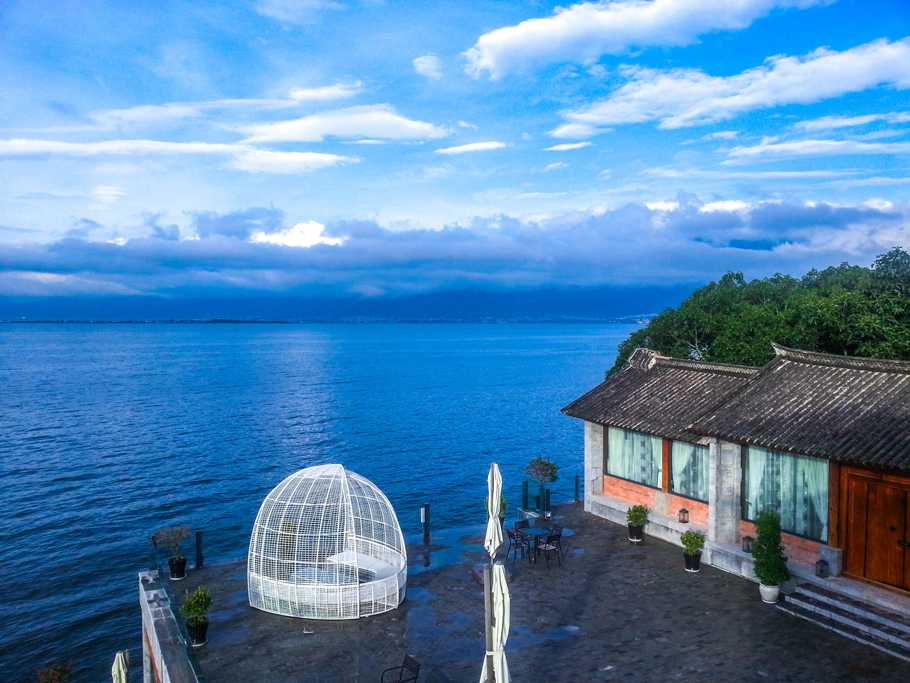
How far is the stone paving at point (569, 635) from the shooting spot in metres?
13.3

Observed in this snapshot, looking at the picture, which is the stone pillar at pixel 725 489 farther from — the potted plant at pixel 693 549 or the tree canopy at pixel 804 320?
the tree canopy at pixel 804 320

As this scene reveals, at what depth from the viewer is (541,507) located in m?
24.7

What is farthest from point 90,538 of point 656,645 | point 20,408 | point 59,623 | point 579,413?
point 20,408

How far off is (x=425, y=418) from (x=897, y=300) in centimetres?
4905

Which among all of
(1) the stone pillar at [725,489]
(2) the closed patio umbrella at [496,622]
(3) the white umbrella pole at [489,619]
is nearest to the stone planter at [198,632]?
(2) the closed patio umbrella at [496,622]

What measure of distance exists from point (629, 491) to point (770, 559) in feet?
24.6

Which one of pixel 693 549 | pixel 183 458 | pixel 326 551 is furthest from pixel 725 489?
pixel 183 458

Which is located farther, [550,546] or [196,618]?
[550,546]

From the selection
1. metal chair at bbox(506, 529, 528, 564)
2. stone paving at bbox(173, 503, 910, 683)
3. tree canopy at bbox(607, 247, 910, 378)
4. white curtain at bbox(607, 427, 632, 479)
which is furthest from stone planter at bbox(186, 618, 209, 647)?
tree canopy at bbox(607, 247, 910, 378)

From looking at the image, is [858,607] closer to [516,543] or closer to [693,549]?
[693,549]

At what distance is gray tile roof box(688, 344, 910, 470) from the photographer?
15.2 meters

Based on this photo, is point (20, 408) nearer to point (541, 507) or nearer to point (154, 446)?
point (154, 446)

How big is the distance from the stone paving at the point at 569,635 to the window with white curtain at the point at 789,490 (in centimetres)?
213

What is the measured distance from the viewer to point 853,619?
14.8 m
